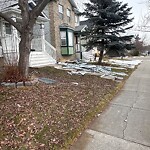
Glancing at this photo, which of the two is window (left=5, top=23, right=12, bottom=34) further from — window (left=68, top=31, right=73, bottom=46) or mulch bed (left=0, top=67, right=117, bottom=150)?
mulch bed (left=0, top=67, right=117, bottom=150)

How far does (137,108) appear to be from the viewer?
563cm

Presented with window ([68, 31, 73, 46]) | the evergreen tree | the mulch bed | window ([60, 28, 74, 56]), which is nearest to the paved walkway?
the mulch bed

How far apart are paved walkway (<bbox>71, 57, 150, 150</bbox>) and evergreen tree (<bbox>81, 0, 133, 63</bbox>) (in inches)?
374

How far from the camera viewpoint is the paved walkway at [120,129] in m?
3.54

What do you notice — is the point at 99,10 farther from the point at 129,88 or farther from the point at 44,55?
the point at 129,88

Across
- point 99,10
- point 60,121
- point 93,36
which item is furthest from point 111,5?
point 60,121

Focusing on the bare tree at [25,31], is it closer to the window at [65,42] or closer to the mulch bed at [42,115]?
the mulch bed at [42,115]

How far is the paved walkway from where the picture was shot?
3.54 metres

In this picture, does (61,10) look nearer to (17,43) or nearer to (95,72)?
(17,43)

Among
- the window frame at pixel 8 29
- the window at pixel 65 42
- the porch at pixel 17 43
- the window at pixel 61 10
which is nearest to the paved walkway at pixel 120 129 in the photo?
the porch at pixel 17 43

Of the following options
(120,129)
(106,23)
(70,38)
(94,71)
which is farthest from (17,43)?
(120,129)

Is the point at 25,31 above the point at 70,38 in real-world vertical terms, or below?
below

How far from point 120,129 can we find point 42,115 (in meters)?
1.97

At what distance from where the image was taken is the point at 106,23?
15.0 m
